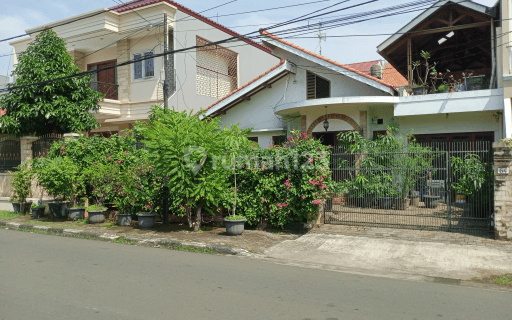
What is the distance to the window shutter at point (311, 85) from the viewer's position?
627 inches

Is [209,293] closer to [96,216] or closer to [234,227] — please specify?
[234,227]

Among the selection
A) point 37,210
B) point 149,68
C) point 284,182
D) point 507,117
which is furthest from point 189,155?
point 149,68

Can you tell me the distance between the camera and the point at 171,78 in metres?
18.0

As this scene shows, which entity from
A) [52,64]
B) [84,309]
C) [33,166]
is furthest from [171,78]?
[84,309]

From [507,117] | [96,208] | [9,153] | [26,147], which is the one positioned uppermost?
[507,117]

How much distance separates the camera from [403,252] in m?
8.25

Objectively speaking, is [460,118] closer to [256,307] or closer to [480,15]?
[480,15]

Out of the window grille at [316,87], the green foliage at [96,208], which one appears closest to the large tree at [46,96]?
the green foliage at [96,208]

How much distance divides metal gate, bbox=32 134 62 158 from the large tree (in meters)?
0.53

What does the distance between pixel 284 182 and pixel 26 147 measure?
10943 millimetres

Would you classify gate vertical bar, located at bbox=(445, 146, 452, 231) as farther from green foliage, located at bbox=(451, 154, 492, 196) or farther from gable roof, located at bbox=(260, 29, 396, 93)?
gable roof, located at bbox=(260, 29, 396, 93)

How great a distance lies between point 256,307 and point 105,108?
15.2 m

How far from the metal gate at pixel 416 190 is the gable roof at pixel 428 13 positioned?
4944 mm

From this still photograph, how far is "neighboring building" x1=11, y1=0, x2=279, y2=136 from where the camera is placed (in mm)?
17797
